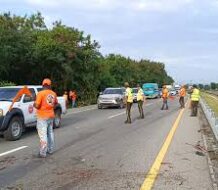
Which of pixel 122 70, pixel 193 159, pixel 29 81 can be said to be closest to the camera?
pixel 193 159

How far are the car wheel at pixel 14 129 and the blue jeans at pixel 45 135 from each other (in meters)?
3.37

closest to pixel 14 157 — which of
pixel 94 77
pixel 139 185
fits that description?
pixel 139 185

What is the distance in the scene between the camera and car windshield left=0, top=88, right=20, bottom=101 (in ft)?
54.6

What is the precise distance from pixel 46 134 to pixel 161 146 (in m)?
3.42

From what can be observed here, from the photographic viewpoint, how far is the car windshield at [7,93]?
16.6 metres

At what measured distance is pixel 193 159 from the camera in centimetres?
1139

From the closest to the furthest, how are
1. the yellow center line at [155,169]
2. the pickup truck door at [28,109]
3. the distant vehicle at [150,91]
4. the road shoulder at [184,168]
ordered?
1. the yellow center line at [155,169]
2. the road shoulder at [184,168]
3. the pickup truck door at [28,109]
4. the distant vehicle at [150,91]

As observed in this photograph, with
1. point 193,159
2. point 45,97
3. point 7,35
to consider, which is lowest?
point 193,159

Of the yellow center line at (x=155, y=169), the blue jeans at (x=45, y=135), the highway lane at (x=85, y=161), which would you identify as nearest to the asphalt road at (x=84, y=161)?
the highway lane at (x=85, y=161)

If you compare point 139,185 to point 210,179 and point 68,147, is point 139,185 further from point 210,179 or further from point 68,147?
point 68,147

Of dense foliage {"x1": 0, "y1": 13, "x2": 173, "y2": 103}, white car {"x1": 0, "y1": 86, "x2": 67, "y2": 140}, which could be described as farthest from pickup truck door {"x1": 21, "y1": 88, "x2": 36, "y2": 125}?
dense foliage {"x1": 0, "y1": 13, "x2": 173, "y2": 103}

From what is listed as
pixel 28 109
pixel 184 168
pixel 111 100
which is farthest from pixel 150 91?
pixel 184 168

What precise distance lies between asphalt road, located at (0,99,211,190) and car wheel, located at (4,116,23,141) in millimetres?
252

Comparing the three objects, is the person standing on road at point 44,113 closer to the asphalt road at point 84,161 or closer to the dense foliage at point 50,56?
the asphalt road at point 84,161
